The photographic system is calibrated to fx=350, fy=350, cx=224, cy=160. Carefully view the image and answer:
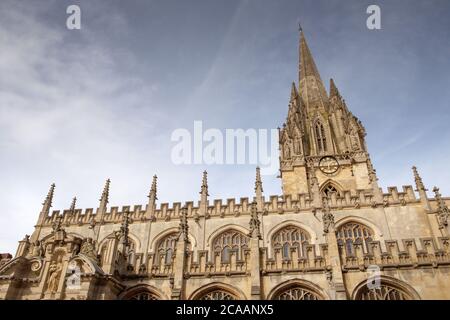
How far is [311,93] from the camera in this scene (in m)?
42.5

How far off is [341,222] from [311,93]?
21.9 metres

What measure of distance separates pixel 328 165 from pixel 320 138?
4.65 metres

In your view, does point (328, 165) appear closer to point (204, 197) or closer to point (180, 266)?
point (204, 197)

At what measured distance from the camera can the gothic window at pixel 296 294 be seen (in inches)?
600

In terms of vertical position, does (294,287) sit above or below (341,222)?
below

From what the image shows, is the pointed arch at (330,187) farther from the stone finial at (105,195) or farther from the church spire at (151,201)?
the stone finial at (105,195)

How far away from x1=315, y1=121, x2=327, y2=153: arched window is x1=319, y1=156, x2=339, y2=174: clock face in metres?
1.73

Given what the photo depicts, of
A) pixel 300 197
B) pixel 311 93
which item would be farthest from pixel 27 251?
pixel 311 93

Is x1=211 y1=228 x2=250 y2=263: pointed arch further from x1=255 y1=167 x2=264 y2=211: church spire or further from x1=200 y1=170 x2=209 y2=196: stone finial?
x1=200 y1=170 x2=209 y2=196: stone finial

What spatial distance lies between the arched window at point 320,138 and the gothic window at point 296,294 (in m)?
20.3

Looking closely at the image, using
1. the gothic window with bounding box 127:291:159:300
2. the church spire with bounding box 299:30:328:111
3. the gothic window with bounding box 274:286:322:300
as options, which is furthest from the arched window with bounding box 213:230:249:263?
the church spire with bounding box 299:30:328:111

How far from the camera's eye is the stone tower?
98.2 feet

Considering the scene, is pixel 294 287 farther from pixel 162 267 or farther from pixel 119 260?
pixel 119 260
